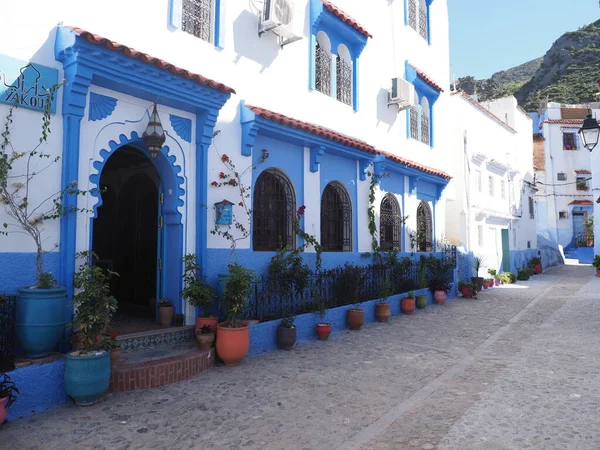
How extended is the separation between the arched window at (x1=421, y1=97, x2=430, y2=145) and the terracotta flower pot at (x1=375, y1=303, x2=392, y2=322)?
6599mm

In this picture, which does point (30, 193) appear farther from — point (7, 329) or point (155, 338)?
point (155, 338)

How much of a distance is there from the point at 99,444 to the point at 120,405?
82 cm

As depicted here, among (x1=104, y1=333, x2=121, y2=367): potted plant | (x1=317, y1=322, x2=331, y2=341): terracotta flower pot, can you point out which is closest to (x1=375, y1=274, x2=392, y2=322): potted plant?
(x1=317, y1=322, x2=331, y2=341): terracotta flower pot

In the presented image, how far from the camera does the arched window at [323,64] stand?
9.48 meters

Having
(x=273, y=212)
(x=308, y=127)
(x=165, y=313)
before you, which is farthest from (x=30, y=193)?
(x=308, y=127)

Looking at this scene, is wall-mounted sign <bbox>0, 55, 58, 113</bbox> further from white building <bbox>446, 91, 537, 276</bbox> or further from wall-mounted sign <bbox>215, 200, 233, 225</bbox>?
white building <bbox>446, 91, 537, 276</bbox>

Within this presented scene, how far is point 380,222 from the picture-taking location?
1123 centimetres

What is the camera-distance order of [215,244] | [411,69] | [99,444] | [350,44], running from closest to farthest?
[99,444] < [215,244] < [350,44] < [411,69]

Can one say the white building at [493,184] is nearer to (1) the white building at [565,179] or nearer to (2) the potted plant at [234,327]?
(2) the potted plant at [234,327]

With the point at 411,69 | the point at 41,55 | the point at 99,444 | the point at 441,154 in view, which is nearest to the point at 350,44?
the point at 411,69

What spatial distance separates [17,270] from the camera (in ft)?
15.2

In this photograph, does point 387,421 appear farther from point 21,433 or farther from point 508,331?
point 508,331

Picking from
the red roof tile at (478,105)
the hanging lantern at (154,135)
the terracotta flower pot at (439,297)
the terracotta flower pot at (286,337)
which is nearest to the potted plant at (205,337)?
the terracotta flower pot at (286,337)

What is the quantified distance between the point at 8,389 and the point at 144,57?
13.3 feet
